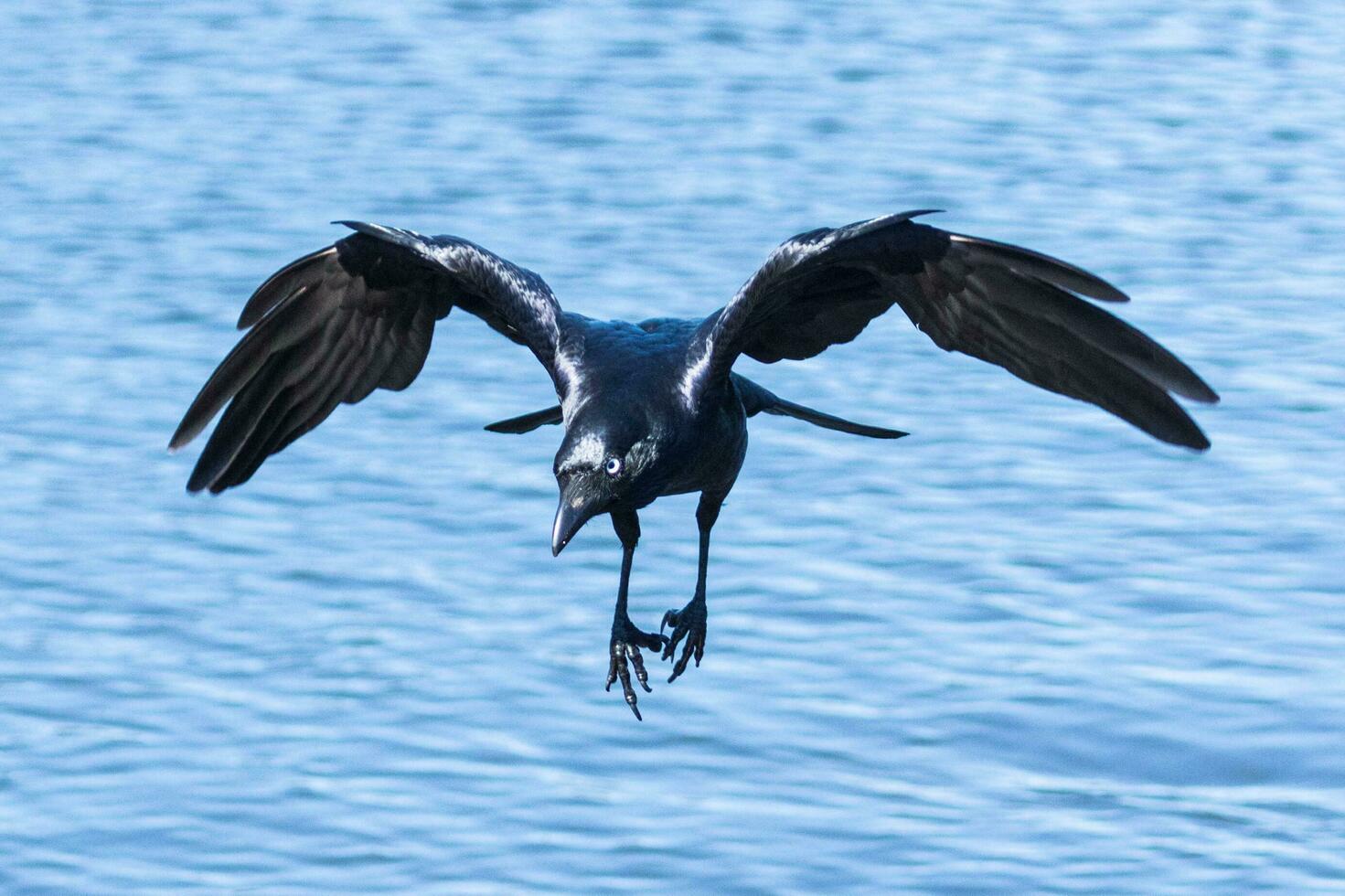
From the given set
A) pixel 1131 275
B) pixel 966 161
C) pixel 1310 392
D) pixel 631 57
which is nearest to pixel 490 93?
pixel 631 57

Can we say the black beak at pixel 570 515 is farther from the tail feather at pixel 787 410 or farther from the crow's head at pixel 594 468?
the tail feather at pixel 787 410

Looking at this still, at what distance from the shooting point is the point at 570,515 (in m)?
7.83

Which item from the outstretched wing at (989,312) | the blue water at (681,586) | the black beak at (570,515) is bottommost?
the blue water at (681,586)

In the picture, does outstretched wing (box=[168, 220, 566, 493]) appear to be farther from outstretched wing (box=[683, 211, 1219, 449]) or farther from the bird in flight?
outstretched wing (box=[683, 211, 1219, 449])

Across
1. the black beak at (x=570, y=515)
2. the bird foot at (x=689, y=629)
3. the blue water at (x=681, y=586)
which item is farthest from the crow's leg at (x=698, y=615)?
the blue water at (x=681, y=586)

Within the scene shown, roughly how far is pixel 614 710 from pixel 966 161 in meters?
8.34

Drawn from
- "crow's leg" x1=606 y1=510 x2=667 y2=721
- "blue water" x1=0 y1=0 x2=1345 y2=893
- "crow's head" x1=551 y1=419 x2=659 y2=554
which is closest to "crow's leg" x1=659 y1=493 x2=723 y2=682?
"crow's leg" x1=606 y1=510 x2=667 y2=721

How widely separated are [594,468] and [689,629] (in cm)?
136

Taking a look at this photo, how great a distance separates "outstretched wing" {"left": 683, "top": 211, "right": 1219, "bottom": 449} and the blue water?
5.61m

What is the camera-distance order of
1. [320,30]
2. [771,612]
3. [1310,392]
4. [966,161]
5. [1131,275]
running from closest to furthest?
[771,612] → [1310,392] → [1131,275] → [966,161] → [320,30]

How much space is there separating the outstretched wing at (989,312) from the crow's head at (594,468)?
0.33 meters

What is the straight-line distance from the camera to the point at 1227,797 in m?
13.8

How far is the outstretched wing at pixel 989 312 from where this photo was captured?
303 inches

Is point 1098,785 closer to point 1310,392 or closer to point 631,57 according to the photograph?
point 1310,392
